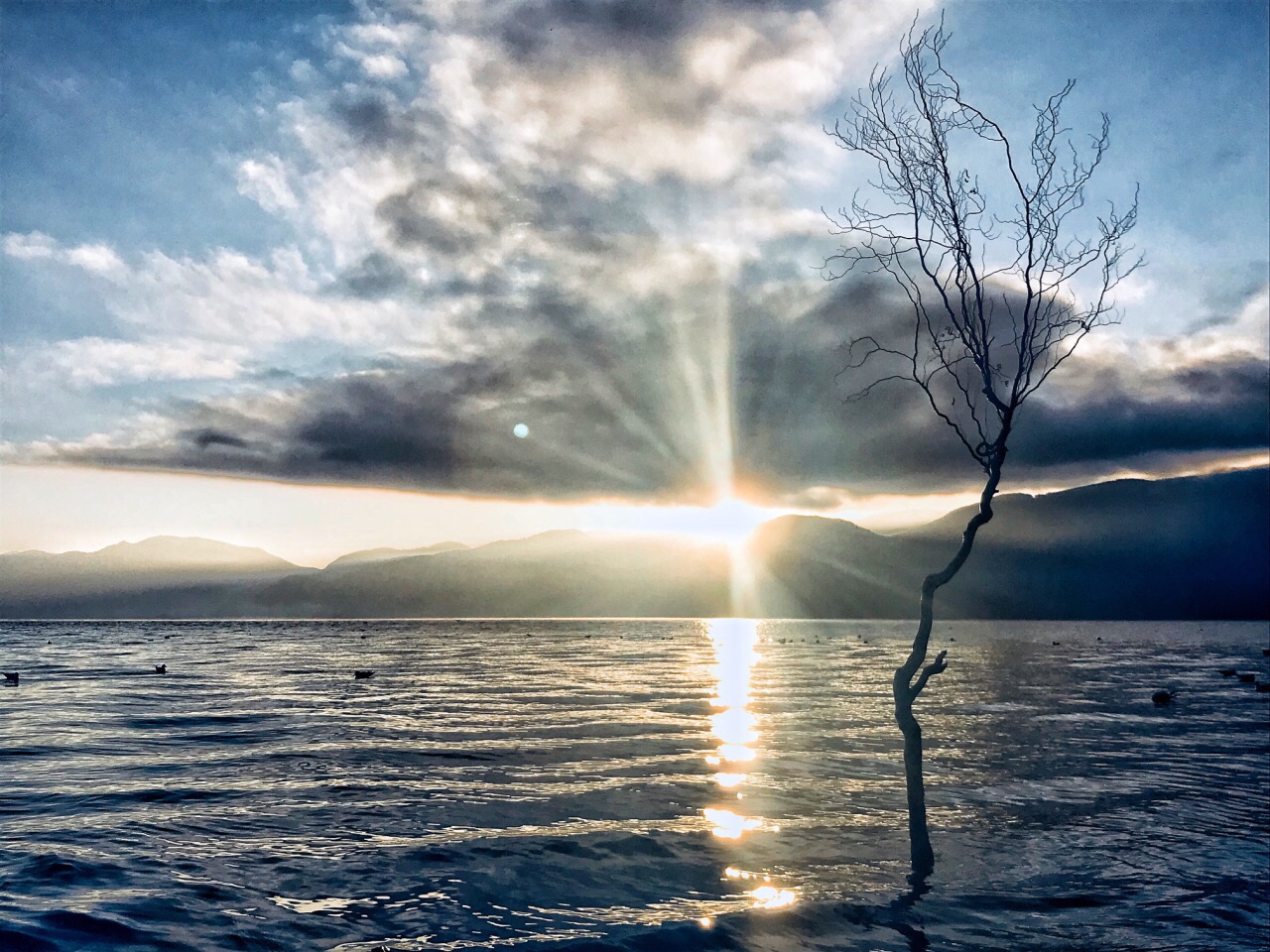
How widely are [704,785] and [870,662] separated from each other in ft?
230

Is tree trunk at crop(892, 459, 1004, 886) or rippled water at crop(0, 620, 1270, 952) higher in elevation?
tree trunk at crop(892, 459, 1004, 886)

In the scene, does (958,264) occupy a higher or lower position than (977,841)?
higher

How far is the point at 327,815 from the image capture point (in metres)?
19.2

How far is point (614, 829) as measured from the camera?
710 inches

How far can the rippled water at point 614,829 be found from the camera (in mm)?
12594

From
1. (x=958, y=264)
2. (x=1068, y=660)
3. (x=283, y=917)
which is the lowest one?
(x=1068, y=660)

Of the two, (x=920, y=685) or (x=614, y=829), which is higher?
(x=920, y=685)

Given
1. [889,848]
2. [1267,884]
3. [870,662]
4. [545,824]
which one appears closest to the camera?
[1267,884]

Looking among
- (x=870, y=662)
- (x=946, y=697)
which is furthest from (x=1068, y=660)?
(x=946, y=697)

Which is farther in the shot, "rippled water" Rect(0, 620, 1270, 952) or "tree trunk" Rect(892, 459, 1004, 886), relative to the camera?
"tree trunk" Rect(892, 459, 1004, 886)

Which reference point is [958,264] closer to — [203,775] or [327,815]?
[327,815]

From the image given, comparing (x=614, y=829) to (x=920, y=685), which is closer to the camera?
(x=920, y=685)

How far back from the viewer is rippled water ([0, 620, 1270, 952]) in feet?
41.3

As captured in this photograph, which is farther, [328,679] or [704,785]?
[328,679]
